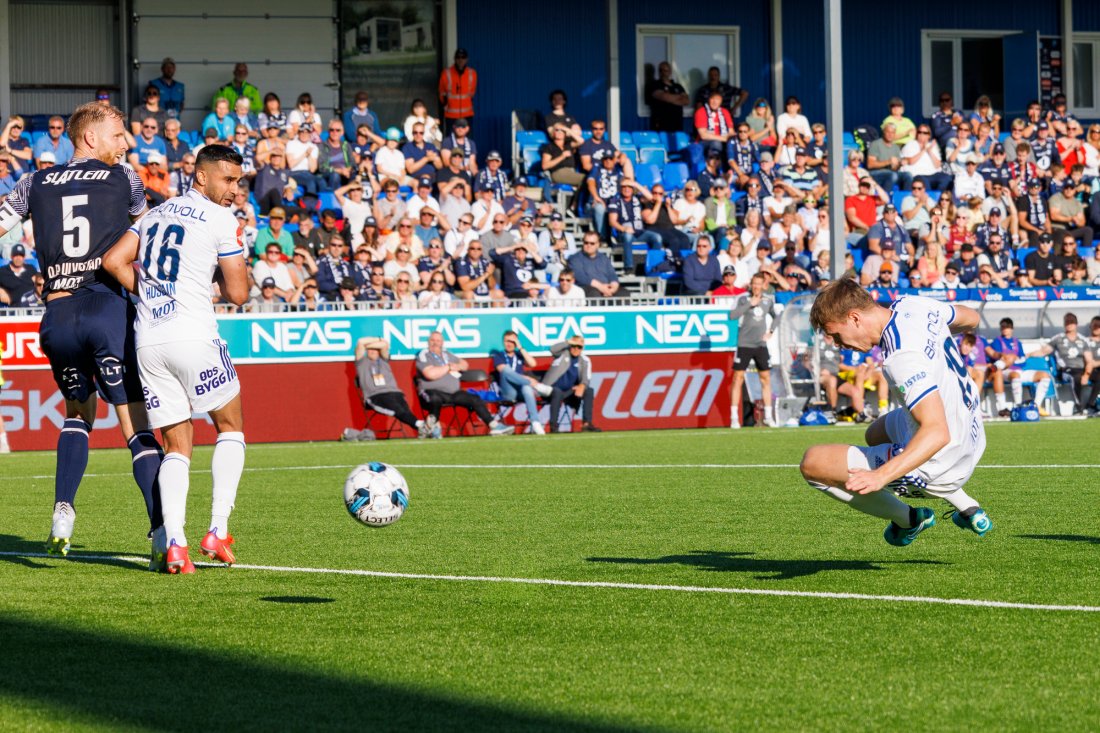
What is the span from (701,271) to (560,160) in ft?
12.5

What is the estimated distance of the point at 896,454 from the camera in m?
6.63

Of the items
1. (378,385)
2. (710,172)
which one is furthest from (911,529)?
(710,172)

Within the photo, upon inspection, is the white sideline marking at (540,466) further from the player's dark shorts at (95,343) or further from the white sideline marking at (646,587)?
the player's dark shorts at (95,343)

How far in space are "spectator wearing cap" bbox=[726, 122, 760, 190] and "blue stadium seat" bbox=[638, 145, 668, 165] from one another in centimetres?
129

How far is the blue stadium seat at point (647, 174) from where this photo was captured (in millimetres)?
25969

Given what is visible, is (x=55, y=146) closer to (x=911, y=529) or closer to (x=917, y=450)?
(x=911, y=529)

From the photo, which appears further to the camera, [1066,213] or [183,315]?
[1066,213]

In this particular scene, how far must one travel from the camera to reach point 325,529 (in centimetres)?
918

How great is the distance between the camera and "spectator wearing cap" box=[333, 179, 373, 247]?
73.0 ft

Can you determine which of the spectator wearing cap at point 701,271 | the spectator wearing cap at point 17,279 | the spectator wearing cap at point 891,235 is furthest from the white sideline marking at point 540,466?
the spectator wearing cap at point 891,235

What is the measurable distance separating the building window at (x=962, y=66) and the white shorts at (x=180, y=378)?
1054 inches

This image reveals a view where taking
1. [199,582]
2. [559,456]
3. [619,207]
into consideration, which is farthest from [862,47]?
[199,582]

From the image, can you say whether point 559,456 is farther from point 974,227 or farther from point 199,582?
point 974,227

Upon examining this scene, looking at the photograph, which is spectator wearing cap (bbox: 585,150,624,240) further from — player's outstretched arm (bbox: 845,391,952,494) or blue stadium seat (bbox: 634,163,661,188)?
player's outstretched arm (bbox: 845,391,952,494)
